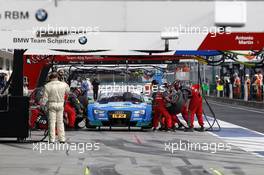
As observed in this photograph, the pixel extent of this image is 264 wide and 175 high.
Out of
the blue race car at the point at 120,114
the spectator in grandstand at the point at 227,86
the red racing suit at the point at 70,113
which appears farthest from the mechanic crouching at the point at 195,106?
the spectator in grandstand at the point at 227,86

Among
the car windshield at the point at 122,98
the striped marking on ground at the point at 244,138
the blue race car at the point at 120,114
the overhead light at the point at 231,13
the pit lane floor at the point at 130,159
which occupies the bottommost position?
the striped marking on ground at the point at 244,138

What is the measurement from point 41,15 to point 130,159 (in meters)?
7.30

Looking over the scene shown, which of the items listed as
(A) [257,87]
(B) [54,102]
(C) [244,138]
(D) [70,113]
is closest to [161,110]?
(D) [70,113]

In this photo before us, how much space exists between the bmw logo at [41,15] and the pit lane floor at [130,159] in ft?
18.0

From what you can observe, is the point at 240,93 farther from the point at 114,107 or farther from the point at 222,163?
the point at 222,163

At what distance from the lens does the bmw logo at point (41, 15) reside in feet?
12.9

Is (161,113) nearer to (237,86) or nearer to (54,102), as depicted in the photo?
(54,102)

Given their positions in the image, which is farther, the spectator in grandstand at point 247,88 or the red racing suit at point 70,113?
the spectator in grandstand at point 247,88

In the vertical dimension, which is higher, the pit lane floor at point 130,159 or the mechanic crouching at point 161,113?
the mechanic crouching at point 161,113

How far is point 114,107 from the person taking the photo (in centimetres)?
1750

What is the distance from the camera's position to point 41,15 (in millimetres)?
3980

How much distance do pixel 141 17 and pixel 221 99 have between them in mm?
42185

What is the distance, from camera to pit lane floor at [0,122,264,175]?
9570 mm

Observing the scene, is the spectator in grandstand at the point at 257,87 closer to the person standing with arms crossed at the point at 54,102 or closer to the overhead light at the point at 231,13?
the person standing with arms crossed at the point at 54,102
